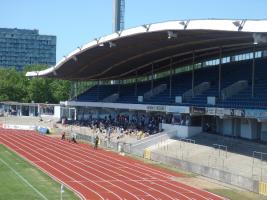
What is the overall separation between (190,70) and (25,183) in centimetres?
2650

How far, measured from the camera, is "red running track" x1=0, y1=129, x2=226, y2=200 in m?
25.4

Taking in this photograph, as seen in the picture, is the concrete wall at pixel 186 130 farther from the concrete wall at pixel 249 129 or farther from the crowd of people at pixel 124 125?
the concrete wall at pixel 249 129

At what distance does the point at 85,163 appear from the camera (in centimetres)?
3534

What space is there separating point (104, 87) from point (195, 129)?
26.8 metres

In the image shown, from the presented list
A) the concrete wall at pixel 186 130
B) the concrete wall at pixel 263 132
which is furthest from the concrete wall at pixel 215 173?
the concrete wall at pixel 263 132

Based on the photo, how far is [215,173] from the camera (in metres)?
29.8

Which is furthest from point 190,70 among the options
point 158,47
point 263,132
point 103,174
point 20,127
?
point 20,127

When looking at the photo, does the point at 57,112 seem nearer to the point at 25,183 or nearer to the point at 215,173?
the point at 215,173

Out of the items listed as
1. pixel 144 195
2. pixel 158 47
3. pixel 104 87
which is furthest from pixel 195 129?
pixel 104 87

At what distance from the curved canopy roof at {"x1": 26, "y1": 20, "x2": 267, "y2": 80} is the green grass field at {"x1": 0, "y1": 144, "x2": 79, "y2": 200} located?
11502 millimetres

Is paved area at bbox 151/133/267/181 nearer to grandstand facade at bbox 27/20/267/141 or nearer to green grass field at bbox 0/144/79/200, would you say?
grandstand facade at bbox 27/20/267/141

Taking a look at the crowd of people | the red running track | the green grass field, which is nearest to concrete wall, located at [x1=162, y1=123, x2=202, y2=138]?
the crowd of people

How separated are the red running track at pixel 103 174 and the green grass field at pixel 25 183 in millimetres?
713

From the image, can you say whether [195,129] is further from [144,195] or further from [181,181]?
[144,195]
